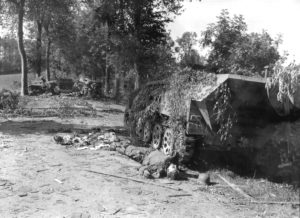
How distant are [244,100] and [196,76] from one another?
1.09m

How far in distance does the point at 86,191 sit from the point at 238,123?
329 cm

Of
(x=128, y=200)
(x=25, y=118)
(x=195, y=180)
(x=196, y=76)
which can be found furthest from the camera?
(x=25, y=118)

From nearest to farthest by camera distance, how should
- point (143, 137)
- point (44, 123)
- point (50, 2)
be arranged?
point (143, 137), point (44, 123), point (50, 2)

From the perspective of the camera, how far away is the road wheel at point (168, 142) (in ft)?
27.7

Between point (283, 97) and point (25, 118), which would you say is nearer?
point (283, 97)

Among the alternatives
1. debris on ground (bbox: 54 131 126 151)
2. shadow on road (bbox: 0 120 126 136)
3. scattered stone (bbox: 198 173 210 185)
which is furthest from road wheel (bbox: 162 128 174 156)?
shadow on road (bbox: 0 120 126 136)

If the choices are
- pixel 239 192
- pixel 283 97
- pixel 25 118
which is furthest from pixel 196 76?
pixel 25 118

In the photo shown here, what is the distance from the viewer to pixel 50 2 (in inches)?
1010

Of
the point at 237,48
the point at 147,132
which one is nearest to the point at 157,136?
the point at 147,132

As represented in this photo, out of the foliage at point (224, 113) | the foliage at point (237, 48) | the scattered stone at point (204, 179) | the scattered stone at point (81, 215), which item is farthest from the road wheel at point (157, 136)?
the foliage at point (237, 48)

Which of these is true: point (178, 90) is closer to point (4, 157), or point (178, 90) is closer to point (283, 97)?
point (283, 97)

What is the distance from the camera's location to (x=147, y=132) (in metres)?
10.3

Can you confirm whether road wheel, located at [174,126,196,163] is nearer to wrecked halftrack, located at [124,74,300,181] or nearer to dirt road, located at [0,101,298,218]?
wrecked halftrack, located at [124,74,300,181]

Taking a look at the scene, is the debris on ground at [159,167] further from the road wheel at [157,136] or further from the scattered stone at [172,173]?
the road wheel at [157,136]
